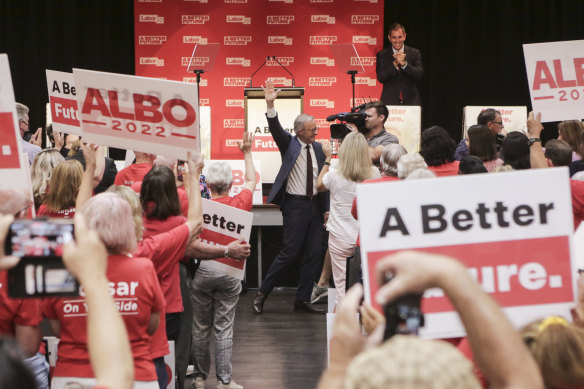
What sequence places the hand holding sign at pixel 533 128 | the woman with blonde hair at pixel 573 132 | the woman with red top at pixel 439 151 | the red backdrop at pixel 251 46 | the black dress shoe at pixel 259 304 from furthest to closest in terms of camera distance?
1. the red backdrop at pixel 251 46
2. the black dress shoe at pixel 259 304
3. the woman with blonde hair at pixel 573 132
4. the woman with red top at pixel 439 151
5. the hand holding sign at pixel 533 128

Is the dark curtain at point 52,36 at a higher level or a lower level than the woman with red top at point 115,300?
higher

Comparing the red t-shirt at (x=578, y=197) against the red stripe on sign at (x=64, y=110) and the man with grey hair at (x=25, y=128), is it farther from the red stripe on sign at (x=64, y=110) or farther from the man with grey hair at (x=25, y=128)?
the man with grey hair at (x=25, y=128)

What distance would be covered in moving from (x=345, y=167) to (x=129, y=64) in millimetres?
6209

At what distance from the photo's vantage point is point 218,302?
455cm

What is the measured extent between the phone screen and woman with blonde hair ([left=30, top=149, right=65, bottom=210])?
2637mm

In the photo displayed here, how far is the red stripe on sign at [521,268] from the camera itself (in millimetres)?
2043

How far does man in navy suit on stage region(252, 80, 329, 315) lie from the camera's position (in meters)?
6.49

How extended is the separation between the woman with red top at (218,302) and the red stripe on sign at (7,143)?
60.3 inches

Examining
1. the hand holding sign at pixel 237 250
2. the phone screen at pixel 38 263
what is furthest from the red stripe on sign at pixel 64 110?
the phone screen at pixel 38 263

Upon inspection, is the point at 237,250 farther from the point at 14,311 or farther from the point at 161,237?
the point at 14,311

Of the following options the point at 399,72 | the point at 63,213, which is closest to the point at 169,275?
the point at 63,213

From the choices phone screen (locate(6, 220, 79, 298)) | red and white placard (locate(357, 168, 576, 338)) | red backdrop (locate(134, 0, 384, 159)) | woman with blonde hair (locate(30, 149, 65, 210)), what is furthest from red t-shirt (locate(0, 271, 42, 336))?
red backdrop (locate(134, 0, 384, 159))

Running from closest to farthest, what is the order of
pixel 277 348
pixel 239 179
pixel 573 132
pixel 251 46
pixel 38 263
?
1. pixel 38 263
2. pixel 573 132
3. pixel 277 348
4. pixel 239 179
5. pixel 251 46

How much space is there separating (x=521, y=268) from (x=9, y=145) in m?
2.24
